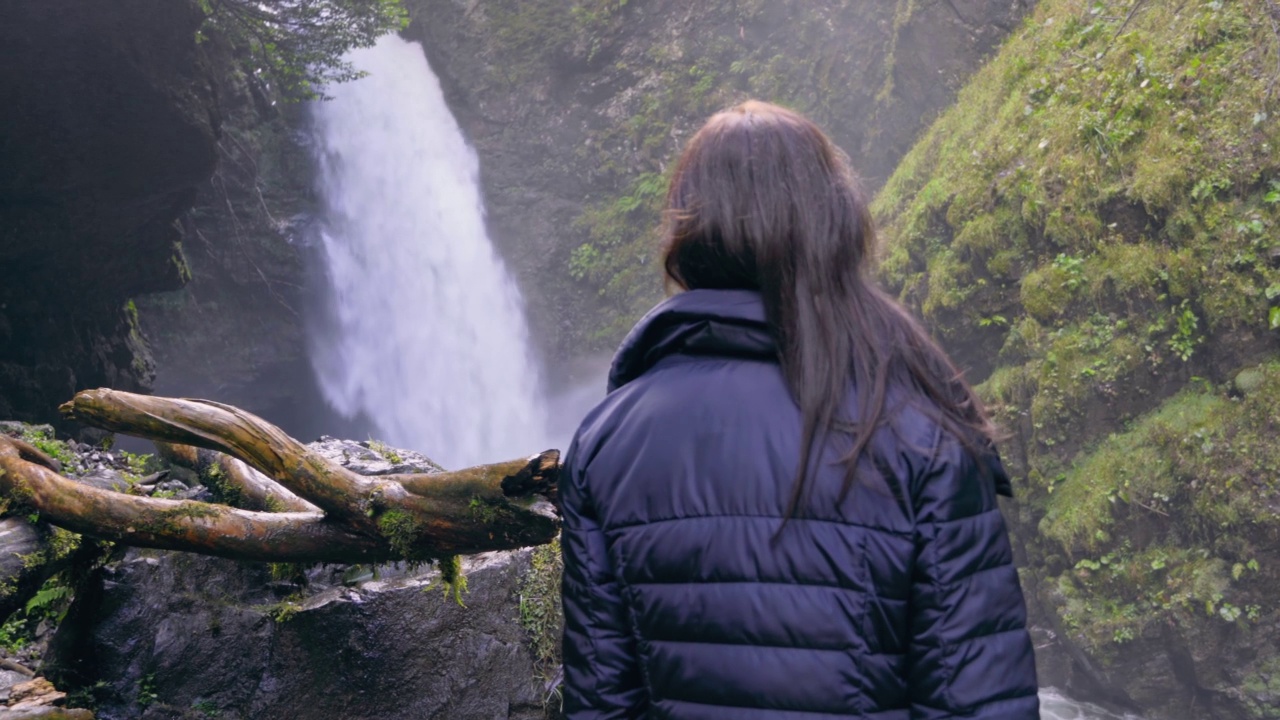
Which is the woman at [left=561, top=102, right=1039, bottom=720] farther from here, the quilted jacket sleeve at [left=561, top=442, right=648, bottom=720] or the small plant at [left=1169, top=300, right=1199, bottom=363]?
the small plant at [left=1169, top=300, right=1199, bottom=363]

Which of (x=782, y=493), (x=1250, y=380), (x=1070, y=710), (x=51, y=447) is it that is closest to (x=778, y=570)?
(x=782, y=493)

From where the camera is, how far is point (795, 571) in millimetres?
1182

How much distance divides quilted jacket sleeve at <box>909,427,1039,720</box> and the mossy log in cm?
144

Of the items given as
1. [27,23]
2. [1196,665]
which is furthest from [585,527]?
[27,23]

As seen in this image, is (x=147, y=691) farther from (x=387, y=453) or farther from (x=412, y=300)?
(x=412, y=300)

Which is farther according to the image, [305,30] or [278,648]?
[305,30]

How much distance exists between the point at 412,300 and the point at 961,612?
16725 mm

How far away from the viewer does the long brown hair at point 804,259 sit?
49.3 inches

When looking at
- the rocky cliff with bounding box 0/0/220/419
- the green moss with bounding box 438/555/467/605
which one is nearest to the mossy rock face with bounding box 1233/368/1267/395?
the green moss with bounding box 438/555/467/605

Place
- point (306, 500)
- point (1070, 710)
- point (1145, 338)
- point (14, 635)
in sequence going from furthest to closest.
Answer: point (1070, 710)
point (1145, 338)
point (14, 635)
point (306, 500)

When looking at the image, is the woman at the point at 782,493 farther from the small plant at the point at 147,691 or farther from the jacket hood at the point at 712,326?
the small plant at the point at 147,691

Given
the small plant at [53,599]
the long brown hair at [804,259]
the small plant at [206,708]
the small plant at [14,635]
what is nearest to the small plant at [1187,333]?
the long brown hair at [804,259]

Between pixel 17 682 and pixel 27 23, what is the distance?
6807 millimetres

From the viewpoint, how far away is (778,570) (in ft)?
3.89
